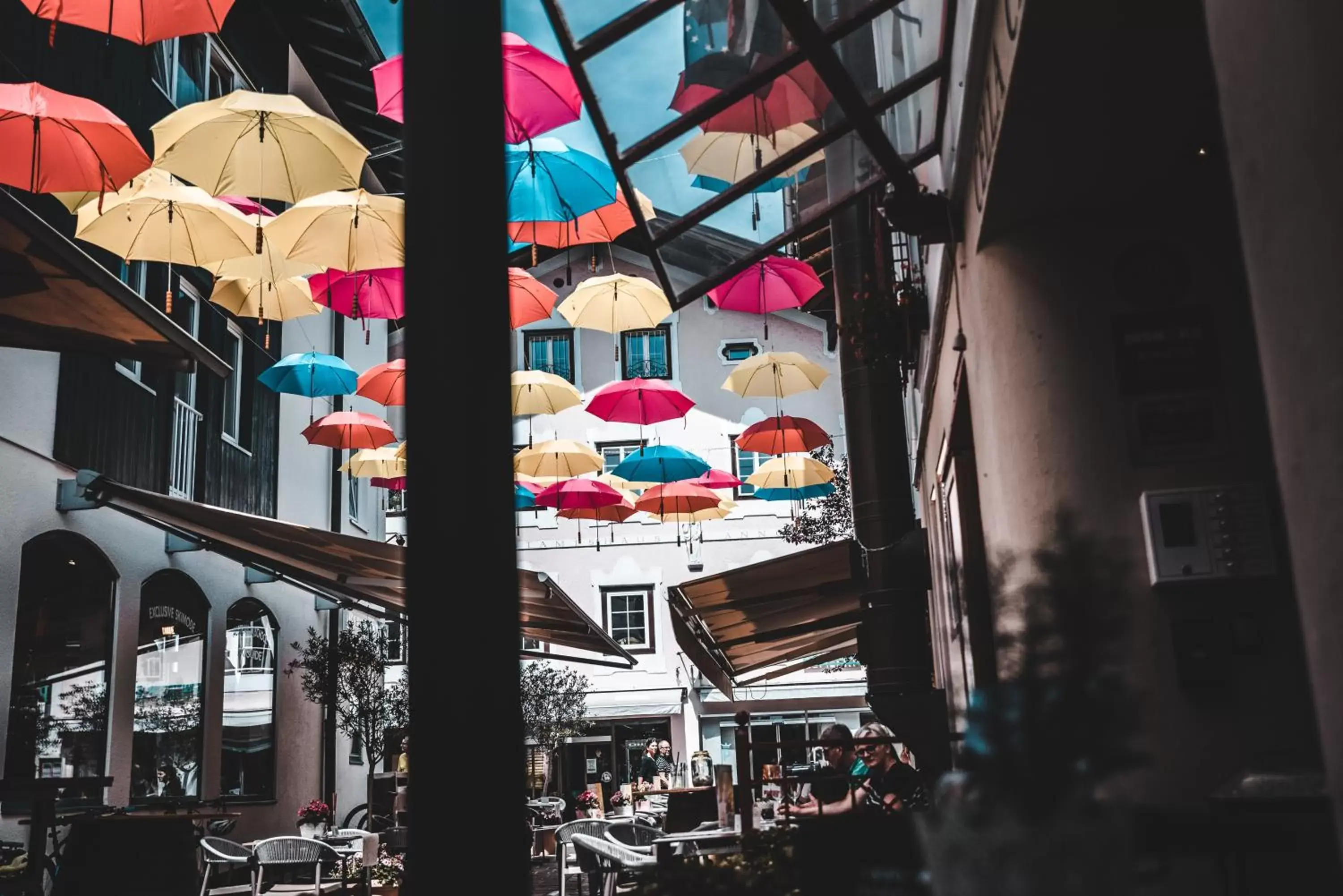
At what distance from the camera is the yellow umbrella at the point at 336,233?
30.5ft

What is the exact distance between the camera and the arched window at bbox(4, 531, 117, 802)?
10289mm

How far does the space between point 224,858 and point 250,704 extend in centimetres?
651

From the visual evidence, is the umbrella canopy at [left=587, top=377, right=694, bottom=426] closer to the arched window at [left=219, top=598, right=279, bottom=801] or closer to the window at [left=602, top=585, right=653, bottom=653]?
the arched window at [left=219, top=598, right=279, bottom=801]

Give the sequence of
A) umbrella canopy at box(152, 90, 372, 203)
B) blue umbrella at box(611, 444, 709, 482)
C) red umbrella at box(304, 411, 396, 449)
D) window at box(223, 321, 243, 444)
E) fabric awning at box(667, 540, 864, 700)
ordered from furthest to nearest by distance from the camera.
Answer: blue umbrella at box(611, 444, 709, 482) < window at box(223, 321, 243, 444) < red umbrella at box(304, 411, 396, 449) < fabric awning at box(667, 540, 864, 700) < umbrella canopy at box(152, 90, 372, 203)

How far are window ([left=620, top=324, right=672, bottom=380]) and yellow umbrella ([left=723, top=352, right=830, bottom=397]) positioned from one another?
12.0 meters

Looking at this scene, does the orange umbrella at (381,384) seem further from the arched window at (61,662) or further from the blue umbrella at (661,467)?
the blue umbrella at (661,467)

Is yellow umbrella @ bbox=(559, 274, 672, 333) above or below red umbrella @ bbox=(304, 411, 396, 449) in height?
above

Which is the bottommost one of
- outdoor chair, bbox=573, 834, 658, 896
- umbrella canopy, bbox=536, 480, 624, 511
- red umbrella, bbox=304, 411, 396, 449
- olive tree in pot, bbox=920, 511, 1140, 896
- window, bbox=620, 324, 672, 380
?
outdoor chair, bbox=573, 834, 658, 896

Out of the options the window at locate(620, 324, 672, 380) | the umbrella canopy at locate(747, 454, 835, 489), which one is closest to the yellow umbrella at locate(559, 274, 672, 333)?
the umbrella canopy at locate(747, 454, 835, 489)

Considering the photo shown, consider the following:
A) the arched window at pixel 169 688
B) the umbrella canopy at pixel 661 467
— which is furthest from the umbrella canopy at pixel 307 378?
the umbrella canopy at pixel 661 467

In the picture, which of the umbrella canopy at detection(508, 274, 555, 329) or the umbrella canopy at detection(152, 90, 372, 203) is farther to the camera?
the umbrella canopy at detection(508, 274, 555, 329)

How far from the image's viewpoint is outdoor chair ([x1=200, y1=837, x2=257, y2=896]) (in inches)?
376

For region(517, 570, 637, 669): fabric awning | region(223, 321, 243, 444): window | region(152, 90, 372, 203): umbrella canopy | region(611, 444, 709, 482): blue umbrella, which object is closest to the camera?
region(152, 90, 372, 203): umbrella canopy

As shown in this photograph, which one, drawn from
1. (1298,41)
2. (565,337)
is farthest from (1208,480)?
(565,337)
